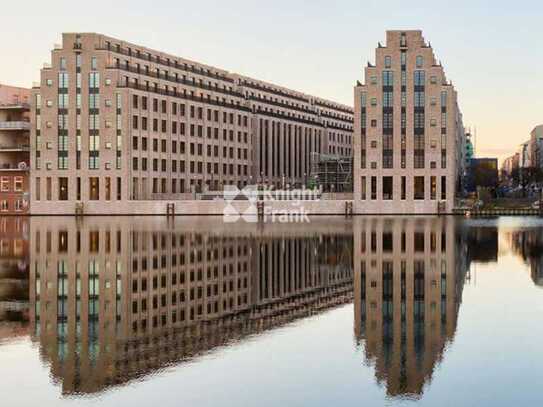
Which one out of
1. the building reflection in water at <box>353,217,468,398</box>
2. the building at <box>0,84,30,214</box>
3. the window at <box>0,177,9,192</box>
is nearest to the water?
the building reflection in water at <box>353,217,468,398</box>

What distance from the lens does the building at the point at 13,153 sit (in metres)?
144

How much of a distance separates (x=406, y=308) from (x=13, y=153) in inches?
5091

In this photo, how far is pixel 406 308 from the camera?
28.3 m

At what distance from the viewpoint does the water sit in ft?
58.5

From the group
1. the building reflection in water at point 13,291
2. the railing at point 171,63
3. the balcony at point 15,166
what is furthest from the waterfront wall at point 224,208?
the building reflection in water at point 13,291

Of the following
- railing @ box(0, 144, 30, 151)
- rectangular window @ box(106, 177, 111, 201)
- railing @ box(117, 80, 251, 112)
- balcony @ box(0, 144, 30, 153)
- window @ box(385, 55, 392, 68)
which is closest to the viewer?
window @ box(385, 55, 392, 68)

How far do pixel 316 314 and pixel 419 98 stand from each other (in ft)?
373

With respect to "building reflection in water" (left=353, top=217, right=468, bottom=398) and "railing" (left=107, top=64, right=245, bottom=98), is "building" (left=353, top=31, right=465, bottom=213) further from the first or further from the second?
"building reflection in water" (left=353, top=217, right=468, bottom=398)

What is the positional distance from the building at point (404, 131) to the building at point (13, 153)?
57.6 m

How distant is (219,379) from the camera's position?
1867 centimetres

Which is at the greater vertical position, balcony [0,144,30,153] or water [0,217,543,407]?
balcony [0,144,30,153]

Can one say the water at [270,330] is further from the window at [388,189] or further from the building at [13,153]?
the building at [13,153]

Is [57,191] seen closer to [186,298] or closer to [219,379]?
[186,298]

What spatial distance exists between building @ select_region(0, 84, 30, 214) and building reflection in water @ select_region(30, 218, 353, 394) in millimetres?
90972
